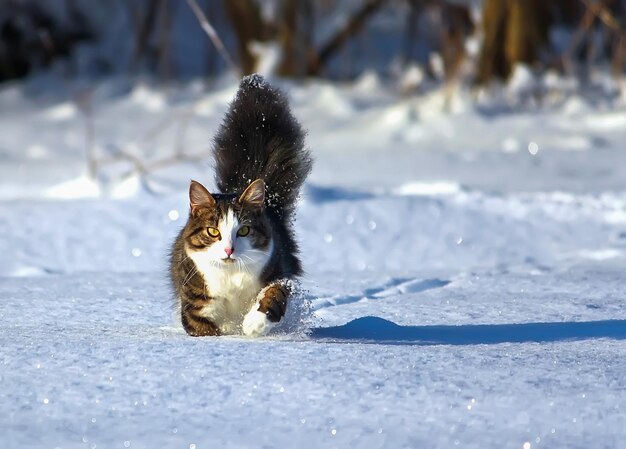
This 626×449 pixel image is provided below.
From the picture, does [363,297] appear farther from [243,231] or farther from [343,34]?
[343,34]

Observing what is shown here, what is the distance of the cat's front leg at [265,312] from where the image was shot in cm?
323

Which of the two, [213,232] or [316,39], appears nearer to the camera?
[213,232]

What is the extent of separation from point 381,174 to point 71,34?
23.9 ft

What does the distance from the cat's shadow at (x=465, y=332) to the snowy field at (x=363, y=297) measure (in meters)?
0.02

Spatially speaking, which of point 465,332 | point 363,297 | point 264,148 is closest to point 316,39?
point 363,297

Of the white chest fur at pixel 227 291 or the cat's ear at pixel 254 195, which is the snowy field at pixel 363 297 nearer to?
the white chest fur at pixel 227 291

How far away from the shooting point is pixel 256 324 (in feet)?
10.6

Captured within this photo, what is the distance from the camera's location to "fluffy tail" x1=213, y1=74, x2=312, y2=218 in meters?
3.86

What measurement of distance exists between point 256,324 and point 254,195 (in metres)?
0.40

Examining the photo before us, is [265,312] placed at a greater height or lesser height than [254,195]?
lesser

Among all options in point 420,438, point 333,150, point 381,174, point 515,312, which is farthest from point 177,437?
point 333,150

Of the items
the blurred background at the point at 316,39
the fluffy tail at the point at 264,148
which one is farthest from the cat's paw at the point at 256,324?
the blurred background at the point at 316,39

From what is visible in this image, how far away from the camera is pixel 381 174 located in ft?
26.2

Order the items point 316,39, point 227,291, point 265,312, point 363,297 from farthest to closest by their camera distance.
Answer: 1. point 316,39
2. point 363,297
3. point 227,291
4. point 265,312
